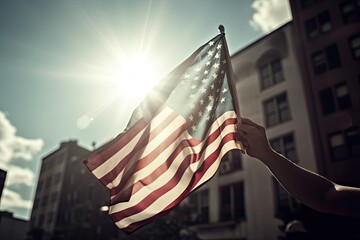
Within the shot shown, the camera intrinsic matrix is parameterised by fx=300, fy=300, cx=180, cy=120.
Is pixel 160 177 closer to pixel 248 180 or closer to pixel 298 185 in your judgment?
pixel 298 185

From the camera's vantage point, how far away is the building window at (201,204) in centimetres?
2486

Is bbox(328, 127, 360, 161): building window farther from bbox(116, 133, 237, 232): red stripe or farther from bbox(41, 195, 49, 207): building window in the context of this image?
bbox(41, 195, 49, 207): building window

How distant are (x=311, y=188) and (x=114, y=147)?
308 cm

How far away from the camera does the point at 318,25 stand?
74.7 ft

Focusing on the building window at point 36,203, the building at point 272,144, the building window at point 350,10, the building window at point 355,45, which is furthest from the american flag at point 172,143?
the building window at point 36,203

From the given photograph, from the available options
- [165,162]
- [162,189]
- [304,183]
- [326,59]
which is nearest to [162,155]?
[165,162]

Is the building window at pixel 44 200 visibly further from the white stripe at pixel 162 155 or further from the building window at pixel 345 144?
the white stripe at pixel 162 155

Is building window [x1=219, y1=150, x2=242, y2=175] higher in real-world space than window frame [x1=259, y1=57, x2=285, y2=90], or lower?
lower

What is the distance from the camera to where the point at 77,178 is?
47844 millimetres

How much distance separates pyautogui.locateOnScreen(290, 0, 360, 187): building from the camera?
18.7 meters

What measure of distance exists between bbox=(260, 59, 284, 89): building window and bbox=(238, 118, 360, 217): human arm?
74.1 ft

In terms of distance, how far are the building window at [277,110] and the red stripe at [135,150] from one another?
19.2 metres

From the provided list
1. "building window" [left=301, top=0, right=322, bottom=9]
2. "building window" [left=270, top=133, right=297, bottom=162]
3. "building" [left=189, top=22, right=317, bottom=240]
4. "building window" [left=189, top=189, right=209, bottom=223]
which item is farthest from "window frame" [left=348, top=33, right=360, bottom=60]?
"building window" [left=189, top=189, right=209, bottom=223]

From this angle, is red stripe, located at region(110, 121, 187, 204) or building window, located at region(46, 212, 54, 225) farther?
building window, located at region(46, 212, 54, 225)
